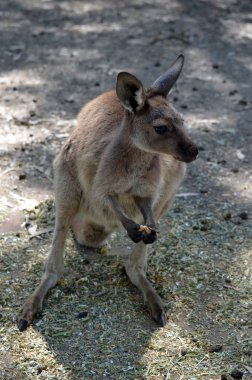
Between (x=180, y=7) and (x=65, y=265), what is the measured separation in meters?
5.25

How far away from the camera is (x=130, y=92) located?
10.6ft

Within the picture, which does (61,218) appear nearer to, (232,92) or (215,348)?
(215,348)

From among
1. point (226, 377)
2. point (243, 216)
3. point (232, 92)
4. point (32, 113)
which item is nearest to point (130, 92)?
point (226, 377)

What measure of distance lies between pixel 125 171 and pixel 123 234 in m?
0.97

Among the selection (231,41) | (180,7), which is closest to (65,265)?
(231,41)

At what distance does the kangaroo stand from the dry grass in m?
0.11

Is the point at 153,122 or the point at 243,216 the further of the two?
the point at 243,216

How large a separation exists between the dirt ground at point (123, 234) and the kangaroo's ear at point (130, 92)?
103 cm

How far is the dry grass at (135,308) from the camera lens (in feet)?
10.3

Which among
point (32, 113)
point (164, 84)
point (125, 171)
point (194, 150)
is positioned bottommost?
point (32, 113)

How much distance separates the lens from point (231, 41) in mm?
7410

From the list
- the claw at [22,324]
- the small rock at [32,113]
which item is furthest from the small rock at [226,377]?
the small rock at [32,113]

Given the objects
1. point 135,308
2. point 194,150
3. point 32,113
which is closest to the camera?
point 194,150

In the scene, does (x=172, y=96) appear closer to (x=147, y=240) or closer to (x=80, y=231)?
(x=80, y=231)
